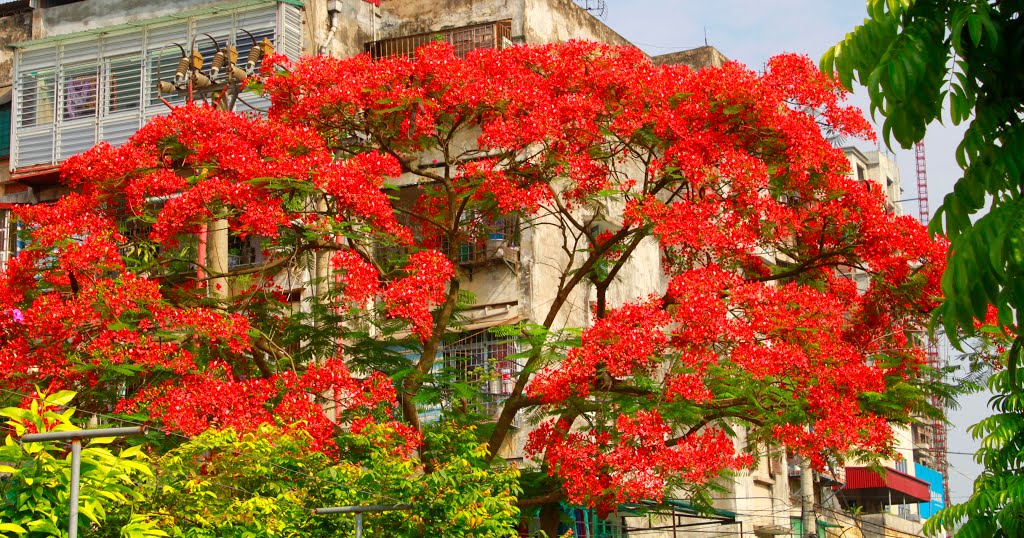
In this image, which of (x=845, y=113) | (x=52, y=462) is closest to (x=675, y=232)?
(x=845, y=113)

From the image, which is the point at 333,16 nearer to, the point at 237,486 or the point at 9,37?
the point at 9,37

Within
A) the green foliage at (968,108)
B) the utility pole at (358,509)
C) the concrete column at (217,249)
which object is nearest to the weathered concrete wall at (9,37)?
the concrete column at (217,249)

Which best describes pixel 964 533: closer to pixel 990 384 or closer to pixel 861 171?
pixel 990 384

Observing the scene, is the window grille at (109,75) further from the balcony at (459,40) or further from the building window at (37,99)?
the balcony at (459,40)

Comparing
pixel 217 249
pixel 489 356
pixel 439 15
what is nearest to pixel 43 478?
pixel 217 249

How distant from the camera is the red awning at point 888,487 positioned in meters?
32.2

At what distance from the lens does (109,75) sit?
22719mm

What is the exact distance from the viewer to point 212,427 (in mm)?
13617

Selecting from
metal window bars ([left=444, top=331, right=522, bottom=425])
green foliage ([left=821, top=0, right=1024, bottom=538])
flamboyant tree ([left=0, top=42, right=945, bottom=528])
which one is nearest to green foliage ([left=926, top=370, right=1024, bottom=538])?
green foliage ([left=821, top=0, right=1024, bottom=538])

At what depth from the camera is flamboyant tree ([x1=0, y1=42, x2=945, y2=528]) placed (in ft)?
47.0

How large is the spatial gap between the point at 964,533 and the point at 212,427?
326 inches

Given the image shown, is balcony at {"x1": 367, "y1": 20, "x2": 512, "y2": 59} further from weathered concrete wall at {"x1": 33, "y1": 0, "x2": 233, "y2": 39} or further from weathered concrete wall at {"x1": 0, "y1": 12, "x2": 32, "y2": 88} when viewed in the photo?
weathered concrete wall at {"x1": 0, "y1": 12, "x2": 32, "y2": 88}

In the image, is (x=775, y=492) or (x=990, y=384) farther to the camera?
(x=775, y=492)

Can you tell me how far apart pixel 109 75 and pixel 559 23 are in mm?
7329
